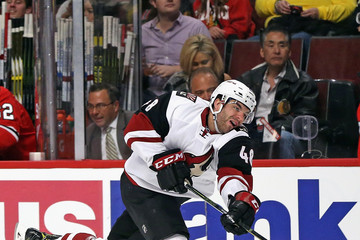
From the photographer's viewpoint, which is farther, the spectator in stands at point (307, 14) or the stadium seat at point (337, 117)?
the spectator in stands at point (307, 14)

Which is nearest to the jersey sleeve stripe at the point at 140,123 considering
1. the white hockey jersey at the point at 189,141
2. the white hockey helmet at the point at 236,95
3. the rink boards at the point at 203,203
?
the white hockey jersey at the point at 189,141

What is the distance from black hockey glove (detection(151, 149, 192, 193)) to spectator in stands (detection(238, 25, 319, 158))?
3.30 ft

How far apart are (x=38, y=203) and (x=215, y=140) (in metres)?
1.26

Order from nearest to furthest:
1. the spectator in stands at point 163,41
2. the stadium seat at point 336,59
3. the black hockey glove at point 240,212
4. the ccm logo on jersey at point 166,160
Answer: the black hockey glove at point 240,212 < the ccm logo on jersey at point 166,160 < the stadium seat at point 336,59 < the spectator in stands at point 163,41

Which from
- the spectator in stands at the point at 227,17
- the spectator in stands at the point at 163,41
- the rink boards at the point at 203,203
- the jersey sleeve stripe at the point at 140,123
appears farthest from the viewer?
the spectator in stands at the point at 227,17

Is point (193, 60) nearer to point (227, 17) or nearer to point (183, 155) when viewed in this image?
point (227, 17)

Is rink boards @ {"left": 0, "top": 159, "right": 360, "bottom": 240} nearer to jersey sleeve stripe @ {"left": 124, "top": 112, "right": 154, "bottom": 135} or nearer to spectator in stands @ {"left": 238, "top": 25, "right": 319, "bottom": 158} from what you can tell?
spectator in stands @ {"left": 238, "top": 25, "right": 319, "bottom": 158}

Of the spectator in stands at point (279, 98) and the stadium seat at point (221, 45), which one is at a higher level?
the stadium seat at point (221, 45)

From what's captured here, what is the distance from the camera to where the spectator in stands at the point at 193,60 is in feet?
14.2

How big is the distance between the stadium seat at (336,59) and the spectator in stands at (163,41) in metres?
0.60

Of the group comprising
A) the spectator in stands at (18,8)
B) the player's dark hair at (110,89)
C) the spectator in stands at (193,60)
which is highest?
the spectator in stands at (18,8)

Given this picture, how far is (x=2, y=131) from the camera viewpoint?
4.21m

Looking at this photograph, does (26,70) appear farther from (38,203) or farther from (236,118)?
(236,118)

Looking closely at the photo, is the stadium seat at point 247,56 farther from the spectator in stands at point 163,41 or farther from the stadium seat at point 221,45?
the spectator in stands at point 163,41
